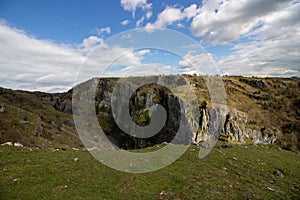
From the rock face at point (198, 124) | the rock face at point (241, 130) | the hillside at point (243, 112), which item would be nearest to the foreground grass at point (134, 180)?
the hillside at point (243, 112)

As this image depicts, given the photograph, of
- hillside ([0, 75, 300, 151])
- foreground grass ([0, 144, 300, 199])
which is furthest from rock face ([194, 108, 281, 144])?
foreground grass ([0, 144, 300, 199])

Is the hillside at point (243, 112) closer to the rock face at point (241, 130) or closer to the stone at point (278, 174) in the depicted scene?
the rock face at point (241, 130)

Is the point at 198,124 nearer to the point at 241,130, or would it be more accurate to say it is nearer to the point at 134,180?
the point at 241,130

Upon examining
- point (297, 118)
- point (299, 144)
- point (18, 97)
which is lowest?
point (299, 144)

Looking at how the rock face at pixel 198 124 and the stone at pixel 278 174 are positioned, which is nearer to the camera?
the stone at pixel 278 174

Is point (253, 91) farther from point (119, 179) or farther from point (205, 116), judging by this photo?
point (119, 179)

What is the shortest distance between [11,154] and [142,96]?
145 metres

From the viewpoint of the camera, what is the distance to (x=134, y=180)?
1516 cm

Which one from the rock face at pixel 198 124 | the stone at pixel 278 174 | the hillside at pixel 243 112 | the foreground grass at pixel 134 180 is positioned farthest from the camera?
the rock face at pixel 198 124

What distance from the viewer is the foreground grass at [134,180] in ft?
43.5

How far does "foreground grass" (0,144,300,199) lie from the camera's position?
13.2m

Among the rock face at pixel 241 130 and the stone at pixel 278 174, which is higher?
the stone at pixel 278 174

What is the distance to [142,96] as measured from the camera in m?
164

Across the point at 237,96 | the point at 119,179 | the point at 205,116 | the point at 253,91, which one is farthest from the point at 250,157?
the point at 253,91
